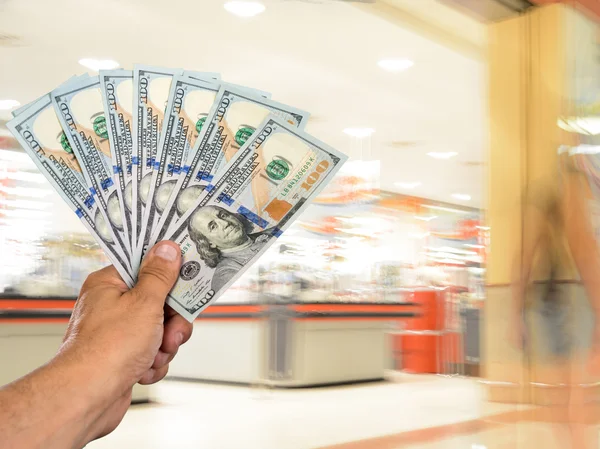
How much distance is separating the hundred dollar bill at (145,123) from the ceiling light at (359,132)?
7.50 meters

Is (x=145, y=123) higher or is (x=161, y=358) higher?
(x=145, y=123)

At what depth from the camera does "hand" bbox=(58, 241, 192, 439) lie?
3.72 feet

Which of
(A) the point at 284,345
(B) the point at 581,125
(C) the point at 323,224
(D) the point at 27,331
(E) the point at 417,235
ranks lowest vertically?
(A) the point at 284,345

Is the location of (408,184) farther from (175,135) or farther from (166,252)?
(166,252)

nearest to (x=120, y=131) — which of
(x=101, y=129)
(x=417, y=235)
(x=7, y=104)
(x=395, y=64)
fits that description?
(x=101, y=129)

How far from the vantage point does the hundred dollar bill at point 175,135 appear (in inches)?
52.0

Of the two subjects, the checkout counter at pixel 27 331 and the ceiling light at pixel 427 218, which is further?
the ceiling light at pixel 427 218

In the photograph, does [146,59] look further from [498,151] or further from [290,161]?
[290,161]

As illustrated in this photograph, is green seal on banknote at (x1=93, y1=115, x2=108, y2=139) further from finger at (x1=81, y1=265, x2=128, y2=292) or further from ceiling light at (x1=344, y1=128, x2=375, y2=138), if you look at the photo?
ceiling light at (x1=344, y1=128, x2=375, y2=138)

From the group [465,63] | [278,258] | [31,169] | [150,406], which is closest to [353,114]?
[465,63]

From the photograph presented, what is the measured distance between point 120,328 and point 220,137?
0.44 metres

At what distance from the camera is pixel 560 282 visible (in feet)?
16.7

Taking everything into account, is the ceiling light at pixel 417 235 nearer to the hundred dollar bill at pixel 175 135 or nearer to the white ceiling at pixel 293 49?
the white ceiling at pixel 293 49

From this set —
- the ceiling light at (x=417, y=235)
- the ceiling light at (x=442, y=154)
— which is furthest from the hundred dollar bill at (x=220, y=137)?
the ceiling light at (x=417, y=235)
